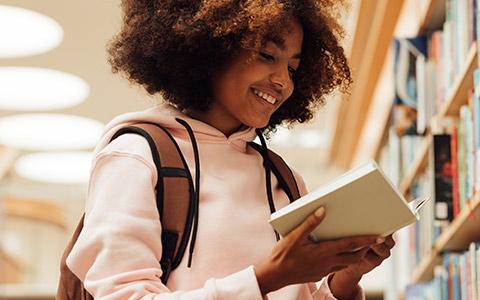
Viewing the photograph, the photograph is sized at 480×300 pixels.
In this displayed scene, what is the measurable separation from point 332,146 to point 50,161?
2.75m

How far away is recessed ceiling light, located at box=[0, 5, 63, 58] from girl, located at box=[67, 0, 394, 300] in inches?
168

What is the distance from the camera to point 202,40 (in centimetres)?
155

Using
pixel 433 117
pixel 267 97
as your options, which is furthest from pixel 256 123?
pixel 433 117

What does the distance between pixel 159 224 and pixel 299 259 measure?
211mm

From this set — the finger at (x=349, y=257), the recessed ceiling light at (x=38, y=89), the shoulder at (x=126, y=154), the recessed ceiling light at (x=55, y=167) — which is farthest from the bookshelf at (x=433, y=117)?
the recessed ceiling light at (x=55, y=167)

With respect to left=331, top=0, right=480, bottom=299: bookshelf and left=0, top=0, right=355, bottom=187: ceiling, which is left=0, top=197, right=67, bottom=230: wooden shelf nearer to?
left=0, top=0, right=355, bottom=187: ceiling

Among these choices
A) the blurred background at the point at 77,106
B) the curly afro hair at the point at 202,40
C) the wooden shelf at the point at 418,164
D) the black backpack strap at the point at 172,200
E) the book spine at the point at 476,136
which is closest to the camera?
the black backpack strap at the point at 172,200

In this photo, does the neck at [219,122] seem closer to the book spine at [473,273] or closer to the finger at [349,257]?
the finger at [349,257]

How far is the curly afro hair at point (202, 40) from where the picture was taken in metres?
1.52

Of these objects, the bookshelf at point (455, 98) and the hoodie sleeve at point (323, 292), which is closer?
the hoodie sleeve at point (323, 292)

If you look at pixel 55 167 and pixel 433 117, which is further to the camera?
pixel 55 167

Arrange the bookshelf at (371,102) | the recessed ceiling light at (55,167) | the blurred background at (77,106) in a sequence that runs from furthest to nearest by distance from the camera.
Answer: the recessed ceiling light at (55,167) < the blurred background at (77,106) < the bookshelf at (371,102)

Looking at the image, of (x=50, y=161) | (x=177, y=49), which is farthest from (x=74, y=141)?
(x=177, y=49)

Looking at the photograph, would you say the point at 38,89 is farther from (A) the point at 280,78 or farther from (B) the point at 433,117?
(A) the point at 280,78
